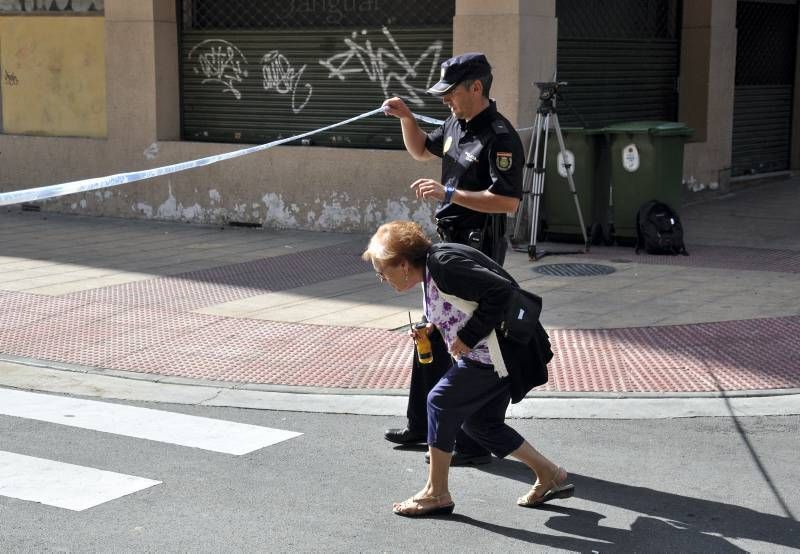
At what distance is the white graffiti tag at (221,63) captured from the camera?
1530cm

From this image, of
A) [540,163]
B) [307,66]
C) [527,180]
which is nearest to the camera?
[540,163]

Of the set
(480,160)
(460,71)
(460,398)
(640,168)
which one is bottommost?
(460,398)

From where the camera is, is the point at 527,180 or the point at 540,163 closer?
the point at 540,163

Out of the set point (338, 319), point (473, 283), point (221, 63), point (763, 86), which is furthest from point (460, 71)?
point (763, 86)

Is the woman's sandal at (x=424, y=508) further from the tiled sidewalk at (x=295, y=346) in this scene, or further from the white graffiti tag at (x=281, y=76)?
the white graffiti tag at (x=281, y=76)

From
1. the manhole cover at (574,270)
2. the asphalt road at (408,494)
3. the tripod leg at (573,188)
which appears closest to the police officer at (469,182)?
the asphalt road at (408,494)

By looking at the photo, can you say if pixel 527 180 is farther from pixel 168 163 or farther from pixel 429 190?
pixel 429 190

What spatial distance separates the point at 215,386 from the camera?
791 cm

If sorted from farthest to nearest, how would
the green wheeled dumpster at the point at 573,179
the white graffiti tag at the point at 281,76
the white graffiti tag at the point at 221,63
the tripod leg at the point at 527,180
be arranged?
the white graffiti tag at the point at 221,63, the white graffiti tag at the point at 281,76, the green wheeled dumpster at the point at 573,179, the tripod leg at the point at 527,180

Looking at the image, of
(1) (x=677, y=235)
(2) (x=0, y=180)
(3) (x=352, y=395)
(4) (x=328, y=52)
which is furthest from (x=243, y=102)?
(3) (x=352, y=395)

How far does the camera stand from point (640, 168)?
1276 centimetres

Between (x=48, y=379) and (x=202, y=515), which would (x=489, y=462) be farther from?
(x=48, y=379)

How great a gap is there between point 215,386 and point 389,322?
1977 mm

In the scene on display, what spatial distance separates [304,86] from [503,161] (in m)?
8.92
